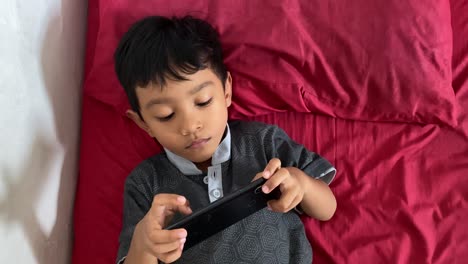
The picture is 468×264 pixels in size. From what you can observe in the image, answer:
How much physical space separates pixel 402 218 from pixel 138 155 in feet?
1.92

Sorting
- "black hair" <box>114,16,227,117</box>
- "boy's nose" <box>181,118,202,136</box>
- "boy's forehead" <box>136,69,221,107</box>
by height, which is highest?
"black hair" <box>114,16,227,117</box>

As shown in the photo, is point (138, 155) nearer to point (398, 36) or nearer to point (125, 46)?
point (125, 46)

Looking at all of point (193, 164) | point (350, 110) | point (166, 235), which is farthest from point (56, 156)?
point (350, 110)

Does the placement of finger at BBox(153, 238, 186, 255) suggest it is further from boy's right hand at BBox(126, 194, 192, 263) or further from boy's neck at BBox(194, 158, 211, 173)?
boy's neck at BBox(194, 158, 211, 173)

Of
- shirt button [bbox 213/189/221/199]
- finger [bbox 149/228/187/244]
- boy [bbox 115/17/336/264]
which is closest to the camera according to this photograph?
finger [bbox 149/228/187/244]

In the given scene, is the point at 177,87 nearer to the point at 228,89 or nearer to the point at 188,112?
the point at 188,112

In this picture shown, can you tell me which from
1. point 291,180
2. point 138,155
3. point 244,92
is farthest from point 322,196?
point 138,155

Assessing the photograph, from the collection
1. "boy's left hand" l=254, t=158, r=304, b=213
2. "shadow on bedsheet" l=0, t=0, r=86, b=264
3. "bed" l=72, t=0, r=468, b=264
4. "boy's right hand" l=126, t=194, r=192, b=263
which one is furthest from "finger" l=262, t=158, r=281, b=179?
"shadow on bedsheet" l=0, t=0, r=86, b=264

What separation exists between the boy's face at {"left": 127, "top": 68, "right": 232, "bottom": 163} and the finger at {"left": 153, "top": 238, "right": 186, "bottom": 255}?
0.67 ft

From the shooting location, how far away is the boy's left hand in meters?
0.79

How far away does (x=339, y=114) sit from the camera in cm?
109

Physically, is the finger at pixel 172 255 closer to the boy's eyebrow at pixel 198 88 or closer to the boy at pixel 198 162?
the boy at pixel 198 162

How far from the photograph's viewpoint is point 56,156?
1.02 m

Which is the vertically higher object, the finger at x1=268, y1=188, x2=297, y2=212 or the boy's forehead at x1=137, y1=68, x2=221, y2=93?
the boy's forehead at x1=137, y1=68, x2=221, y2=93
